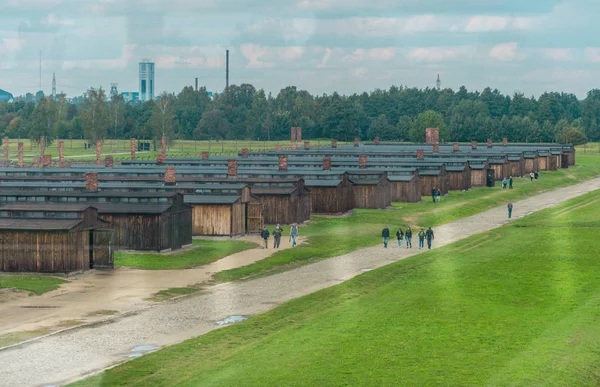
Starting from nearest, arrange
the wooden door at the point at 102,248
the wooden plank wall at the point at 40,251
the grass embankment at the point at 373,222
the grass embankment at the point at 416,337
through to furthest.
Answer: the grass embankment at the point at 416,337 → the wooden plank wall at the point at 40,251 → the wooden door at the point at 102,248 → the grass embankment at the point at 373,222

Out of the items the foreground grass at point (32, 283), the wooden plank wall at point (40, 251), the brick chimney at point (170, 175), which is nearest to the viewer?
the foreground grass at point (32, 283)

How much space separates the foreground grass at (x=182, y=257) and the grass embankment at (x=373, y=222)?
3533 millimetres

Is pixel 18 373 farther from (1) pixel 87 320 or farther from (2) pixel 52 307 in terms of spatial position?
(2) pixel 52 307

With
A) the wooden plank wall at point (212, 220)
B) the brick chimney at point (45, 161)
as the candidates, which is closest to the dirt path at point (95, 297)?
the wooden plank wall at point (212, 220)

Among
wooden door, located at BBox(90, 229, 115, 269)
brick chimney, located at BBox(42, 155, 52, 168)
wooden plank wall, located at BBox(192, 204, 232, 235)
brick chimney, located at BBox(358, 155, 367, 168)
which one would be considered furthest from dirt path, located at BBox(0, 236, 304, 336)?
brick chimney, located at BBox(42, 155, 52, 168)

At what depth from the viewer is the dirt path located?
1686 inches

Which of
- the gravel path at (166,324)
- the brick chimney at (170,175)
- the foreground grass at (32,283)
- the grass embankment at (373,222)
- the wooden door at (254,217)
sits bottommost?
the gravel path at (166,324)

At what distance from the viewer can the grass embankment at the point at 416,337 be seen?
109ft

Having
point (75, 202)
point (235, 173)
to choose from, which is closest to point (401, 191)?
point (235, 173)

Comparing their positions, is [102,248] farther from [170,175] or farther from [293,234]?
[170,175]

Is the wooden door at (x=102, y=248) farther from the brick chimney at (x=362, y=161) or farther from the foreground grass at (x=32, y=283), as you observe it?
the brick chimney at (x=362, y=161)

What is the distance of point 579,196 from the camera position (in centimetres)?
11544

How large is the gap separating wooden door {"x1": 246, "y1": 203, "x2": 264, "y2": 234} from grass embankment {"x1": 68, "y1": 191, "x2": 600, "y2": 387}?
19224 mm

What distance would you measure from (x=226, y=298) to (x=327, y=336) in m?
11.2
